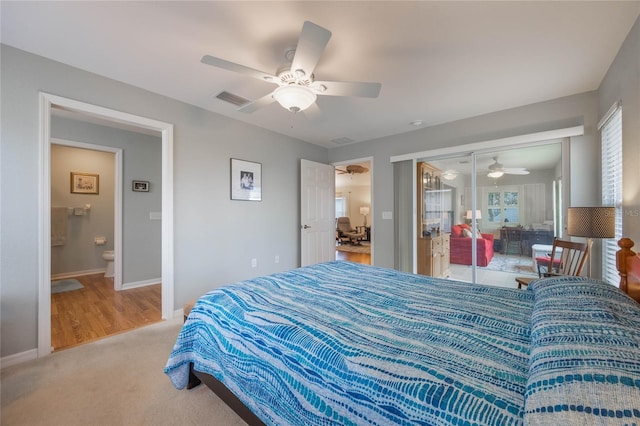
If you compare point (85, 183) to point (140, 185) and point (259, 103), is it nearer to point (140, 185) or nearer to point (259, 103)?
point (140, 185)

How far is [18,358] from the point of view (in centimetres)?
200

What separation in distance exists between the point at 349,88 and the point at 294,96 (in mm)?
412

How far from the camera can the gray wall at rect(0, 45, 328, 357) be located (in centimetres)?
200

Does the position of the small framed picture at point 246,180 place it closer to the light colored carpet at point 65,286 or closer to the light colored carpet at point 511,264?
the light colored carpet at point 65,286

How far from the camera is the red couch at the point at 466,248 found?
3.47 m

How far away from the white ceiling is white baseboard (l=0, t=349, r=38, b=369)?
242cm

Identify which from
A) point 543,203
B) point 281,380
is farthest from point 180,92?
point 543,203

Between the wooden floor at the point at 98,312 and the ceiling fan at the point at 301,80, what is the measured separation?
269 centimetres

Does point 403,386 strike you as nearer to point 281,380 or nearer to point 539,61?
point 281,380

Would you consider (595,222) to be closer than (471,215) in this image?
Yes

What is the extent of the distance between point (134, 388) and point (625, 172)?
12.5 ft

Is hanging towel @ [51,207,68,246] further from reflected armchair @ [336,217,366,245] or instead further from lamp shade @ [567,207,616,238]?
reflected armchair @ [336,217,366,245]

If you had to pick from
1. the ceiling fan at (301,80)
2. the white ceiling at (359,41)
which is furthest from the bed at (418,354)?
the white ceiling at (359,41)

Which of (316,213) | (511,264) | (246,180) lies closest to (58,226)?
(246,180)
